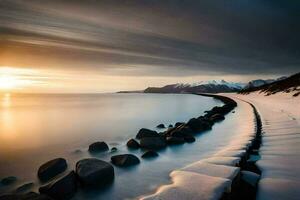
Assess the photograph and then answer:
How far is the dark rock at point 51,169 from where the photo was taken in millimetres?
10023

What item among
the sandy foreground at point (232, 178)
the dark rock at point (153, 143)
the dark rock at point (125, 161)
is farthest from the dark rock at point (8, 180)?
the dark rock at point (153, 143)

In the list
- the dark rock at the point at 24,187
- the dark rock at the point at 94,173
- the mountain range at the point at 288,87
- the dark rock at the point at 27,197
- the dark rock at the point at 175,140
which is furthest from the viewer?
the mountain range at the point at 288,87

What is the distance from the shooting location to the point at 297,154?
9.86m

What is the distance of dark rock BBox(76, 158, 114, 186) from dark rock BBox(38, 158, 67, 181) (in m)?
1.75

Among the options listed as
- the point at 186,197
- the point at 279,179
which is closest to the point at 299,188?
the point at 279,179

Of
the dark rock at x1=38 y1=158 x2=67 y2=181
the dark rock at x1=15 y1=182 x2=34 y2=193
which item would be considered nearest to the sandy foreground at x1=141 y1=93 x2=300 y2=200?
the dark rock at x1=15 y1=182 x2=34 y2=193

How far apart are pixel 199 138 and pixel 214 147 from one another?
11.1 ft

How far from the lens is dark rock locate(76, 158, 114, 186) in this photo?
28.1ft

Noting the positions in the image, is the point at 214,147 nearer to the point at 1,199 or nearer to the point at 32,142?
the point at 1,199

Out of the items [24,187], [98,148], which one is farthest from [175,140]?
[24,187]

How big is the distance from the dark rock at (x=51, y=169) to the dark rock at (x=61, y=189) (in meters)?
2.11

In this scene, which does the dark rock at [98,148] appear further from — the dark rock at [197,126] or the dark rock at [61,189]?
the dark rock at [197,126]

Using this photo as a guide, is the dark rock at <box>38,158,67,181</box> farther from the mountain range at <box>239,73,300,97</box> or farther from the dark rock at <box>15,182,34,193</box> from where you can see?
the mountain range at <box>239,73,300,97</box>

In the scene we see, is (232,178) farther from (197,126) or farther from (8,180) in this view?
(197,126)
